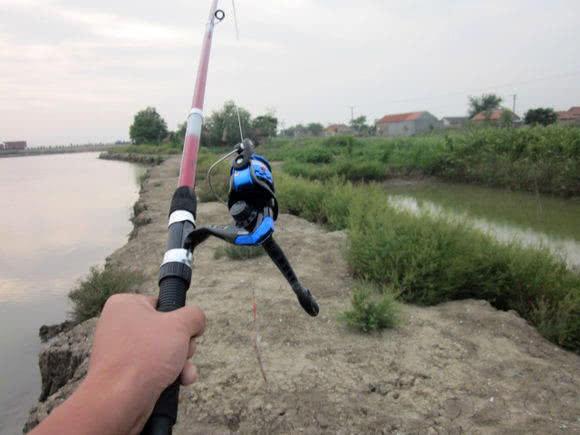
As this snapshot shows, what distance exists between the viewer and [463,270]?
160 inches

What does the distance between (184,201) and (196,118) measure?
419 mm

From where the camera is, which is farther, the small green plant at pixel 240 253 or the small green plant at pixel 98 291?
the small green plant at pixel 240 253

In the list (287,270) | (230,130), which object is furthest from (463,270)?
(287,270)

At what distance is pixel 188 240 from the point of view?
38.3 inches

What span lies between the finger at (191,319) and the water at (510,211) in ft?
15.1

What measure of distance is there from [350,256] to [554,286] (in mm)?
1802

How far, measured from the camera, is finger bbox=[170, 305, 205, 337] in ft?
2.43

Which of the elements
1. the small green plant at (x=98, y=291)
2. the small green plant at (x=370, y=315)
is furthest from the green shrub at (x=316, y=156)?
the small green plant at (x=370, y=315)

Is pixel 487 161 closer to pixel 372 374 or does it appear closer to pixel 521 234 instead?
pixel 521 234

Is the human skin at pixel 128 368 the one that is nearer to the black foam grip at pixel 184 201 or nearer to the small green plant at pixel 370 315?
the black foam grip at pixel 184 201

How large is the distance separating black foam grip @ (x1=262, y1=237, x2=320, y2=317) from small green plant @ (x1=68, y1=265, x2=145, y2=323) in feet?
10.5

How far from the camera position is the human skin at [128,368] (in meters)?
0.59

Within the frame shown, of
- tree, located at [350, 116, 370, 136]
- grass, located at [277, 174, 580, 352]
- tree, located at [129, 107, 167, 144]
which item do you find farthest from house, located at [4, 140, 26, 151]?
grass, located at [277, 174, 580, 352]

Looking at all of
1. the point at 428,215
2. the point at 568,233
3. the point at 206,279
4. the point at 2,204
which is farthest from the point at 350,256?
the point at 2,204
